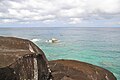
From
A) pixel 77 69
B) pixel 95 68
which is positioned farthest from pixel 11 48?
pixel 95 68

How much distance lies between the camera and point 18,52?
818 cm

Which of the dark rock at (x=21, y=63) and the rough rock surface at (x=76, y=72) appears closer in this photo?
the dark rock at (x=21, y=63)

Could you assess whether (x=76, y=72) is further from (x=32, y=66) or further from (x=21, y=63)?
(x=21, y=63)

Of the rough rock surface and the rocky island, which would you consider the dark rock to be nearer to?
the rocky island

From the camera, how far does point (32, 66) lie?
8.43 metres

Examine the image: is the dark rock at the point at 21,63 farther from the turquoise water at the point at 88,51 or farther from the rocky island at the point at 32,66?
the turquoise water at the point at 88,51

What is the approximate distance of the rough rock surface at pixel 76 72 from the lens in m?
10.4

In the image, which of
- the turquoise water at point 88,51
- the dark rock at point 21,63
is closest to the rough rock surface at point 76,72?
the dark rock at point 21,63

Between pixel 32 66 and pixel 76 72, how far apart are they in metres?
3.16

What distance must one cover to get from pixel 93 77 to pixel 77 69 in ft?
3.13

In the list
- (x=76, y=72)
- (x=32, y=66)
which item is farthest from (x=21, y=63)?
(x=76, y=72)

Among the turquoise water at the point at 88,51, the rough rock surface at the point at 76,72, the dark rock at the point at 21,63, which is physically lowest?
the turquoise water at the point at 88,51

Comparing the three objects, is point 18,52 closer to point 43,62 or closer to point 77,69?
point 43,62

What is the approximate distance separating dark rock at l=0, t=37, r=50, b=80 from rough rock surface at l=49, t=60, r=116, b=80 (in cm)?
131
